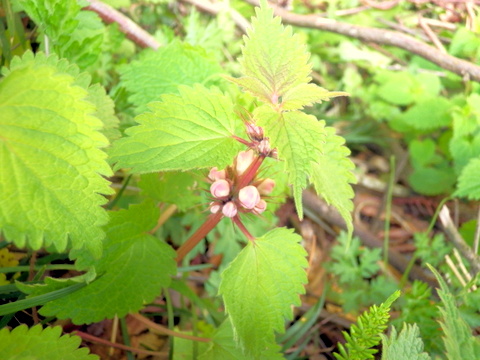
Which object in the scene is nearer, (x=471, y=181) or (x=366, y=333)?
(x=366, y=333)

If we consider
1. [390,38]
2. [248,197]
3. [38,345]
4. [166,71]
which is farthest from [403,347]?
[390,38]

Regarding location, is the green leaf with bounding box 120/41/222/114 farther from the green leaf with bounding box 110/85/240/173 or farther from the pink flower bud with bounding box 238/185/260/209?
the pink flower bud with bounding box 238/185/260/209

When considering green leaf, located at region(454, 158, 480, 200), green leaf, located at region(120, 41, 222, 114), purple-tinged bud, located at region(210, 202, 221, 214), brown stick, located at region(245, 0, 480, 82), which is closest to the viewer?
purple-tinged bud, located at region(210, 202, 221, 214)

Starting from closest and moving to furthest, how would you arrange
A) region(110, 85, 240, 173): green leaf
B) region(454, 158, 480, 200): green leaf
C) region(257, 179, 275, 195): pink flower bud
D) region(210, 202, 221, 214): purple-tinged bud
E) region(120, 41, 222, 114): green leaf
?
region(110, 85, 240, 173): green leaf → region(210, 202, 221, 214): purple-tinged bud → region(257, 179, 275, 195): pink flower bud → region(120, 41, 222, 114): green leaf → region(454, 158, 480, 200): green leaf

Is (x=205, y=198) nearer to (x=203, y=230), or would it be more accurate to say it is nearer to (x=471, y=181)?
(x=203, y=230)

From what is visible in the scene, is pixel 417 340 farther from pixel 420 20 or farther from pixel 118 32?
pixel 420 20

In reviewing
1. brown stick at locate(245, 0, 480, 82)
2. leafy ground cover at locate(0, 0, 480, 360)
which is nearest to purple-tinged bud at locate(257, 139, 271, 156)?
leafy ground cover at locate(0, 0, 480, 360)

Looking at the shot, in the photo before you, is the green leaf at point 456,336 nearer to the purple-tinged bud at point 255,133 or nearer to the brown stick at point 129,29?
the purple-tinged bud at point 255,133
